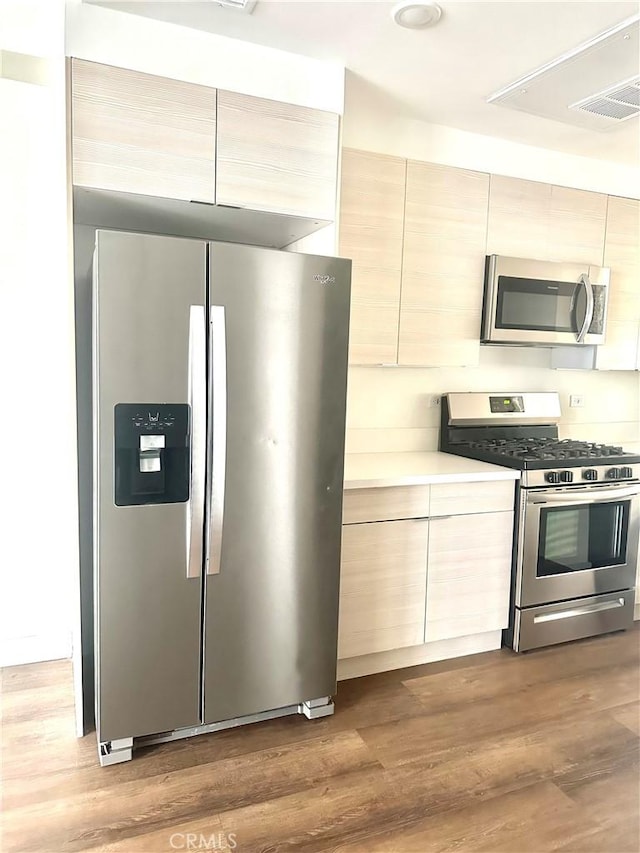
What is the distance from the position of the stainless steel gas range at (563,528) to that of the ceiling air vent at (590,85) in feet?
4.68

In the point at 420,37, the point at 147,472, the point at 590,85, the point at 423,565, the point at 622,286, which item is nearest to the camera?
the point at 147,472

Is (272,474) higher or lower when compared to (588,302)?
lower

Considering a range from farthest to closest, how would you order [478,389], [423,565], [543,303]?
[478,389] < [543,303] < [423,565]

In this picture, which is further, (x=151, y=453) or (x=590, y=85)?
(x=590, y=85)

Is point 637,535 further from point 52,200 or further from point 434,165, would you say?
point 52,200

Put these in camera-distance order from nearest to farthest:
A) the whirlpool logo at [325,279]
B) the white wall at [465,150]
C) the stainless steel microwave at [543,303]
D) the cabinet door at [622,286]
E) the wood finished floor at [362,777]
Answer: the wood finished floor at [362,777]
the whirlpool logo at [325,279]
the white wall at [465,150]
the stainless steel microwave at [543,303]
the cabinet door at [622,286]

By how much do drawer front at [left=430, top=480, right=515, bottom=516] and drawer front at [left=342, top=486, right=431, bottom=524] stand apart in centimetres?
6

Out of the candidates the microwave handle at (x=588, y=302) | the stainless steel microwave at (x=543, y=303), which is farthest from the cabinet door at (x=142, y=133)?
the microwave handle at (x=588, y=302)

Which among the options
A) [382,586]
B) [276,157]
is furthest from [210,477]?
[276,157]

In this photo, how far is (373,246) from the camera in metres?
2.97

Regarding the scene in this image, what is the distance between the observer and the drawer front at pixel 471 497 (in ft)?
9.02

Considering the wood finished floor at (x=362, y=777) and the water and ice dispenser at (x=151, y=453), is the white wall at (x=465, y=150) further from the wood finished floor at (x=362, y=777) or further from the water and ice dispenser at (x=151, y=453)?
the wood finished floor at (x=362, y=777)

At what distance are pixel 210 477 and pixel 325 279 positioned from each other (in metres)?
0.80

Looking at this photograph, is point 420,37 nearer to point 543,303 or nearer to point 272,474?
point 543,303
